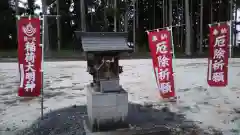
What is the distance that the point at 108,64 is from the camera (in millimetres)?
4359

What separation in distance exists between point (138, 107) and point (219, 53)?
2451 millimetres

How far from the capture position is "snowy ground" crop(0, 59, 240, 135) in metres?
4.83

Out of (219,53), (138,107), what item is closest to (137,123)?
(138,107)

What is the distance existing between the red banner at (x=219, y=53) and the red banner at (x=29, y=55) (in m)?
4.18

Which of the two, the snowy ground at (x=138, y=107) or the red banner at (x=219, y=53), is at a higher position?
the red banner at (x=219, y=53)

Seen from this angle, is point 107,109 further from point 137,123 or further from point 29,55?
point 29,55

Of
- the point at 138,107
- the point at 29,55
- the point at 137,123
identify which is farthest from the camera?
the point at 138,107

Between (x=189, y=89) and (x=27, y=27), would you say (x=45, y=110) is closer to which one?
(x=27, y=27)

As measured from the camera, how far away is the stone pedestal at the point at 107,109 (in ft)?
14.0

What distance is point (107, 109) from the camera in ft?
14.2

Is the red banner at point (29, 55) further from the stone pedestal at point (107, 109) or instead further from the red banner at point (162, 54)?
the red banner at point (162, 54)

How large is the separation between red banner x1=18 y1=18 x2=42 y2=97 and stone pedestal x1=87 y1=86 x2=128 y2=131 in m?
1.27

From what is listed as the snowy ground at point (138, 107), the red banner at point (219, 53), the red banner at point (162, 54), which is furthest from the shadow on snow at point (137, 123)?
the red banner at point (219, 53)

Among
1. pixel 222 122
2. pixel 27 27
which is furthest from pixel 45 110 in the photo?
pixel 222 122
